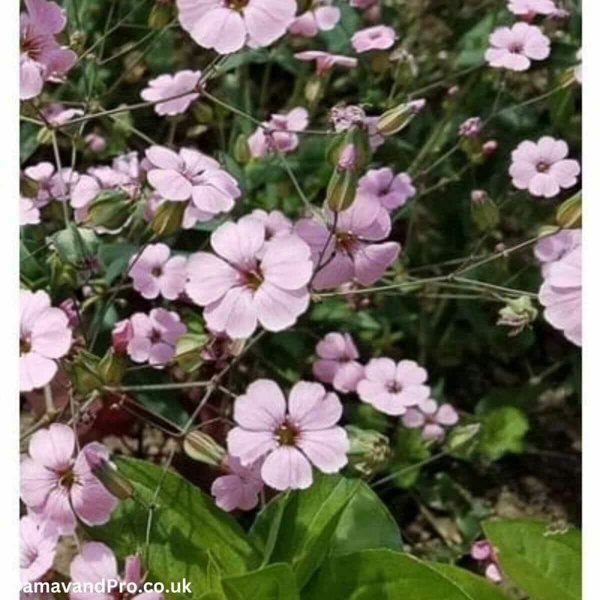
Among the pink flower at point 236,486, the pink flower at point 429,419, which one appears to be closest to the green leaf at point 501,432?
the pink flower at point 429,419

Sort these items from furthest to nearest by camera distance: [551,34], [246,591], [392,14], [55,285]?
1. [392,14]
2. [551,34]
3. [55,285]
4. [246,591]

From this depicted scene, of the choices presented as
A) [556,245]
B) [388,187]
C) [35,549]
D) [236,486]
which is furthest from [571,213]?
[35,549]

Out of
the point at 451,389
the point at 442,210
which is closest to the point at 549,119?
the point at 442,210

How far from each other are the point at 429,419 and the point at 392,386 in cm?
6

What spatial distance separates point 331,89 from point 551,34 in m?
0.20

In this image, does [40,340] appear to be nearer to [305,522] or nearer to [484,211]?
[305,522]

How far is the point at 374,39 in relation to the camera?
0.88 meters

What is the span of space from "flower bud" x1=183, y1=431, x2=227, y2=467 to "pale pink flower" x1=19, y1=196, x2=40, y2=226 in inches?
6.0

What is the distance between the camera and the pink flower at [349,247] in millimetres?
687

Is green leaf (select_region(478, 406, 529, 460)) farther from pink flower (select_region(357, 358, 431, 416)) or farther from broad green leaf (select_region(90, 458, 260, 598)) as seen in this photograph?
broad green leaf (select_region(90, 458, 260, 598))

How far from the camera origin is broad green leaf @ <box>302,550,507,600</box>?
0.70m

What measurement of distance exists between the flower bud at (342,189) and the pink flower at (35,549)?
0.72ft

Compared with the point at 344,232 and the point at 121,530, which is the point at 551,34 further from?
the point at 121,530
